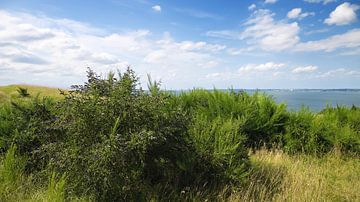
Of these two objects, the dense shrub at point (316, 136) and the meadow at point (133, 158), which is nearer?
the meadow at point (133, 158)

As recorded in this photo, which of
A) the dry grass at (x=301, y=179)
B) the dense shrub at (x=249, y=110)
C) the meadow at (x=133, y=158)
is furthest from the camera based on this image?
the dense shrub at (x=249, y=110)

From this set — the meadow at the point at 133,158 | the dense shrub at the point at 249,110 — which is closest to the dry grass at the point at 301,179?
the meadow at the point at 133,158

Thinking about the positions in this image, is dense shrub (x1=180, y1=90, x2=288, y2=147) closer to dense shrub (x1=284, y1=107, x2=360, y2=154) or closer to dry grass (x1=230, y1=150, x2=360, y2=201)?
dense shrub (x1=284, y1=107, x2=360, y2=154)

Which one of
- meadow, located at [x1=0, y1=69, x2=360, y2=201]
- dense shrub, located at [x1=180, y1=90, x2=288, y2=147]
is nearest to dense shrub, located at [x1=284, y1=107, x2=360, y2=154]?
dense shrub, located at [x1=180, y1=90, x2=288, y2=147]

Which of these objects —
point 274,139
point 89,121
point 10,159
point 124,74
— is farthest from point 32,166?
point 274,139

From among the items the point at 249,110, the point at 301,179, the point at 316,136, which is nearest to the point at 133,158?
the point at 301,179

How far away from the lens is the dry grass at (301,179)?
5309 millimetres

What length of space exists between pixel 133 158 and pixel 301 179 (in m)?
3.16

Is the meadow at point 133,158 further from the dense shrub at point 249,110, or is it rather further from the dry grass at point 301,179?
the dense shrub at point 249,110

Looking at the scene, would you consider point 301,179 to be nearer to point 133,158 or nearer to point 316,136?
point 316,136

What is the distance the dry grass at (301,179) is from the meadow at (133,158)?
0.02m

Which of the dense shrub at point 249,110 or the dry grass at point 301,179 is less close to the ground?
the dense shrub at point 249,110

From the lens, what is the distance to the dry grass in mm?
5309

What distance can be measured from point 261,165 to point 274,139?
2194 millimetres
